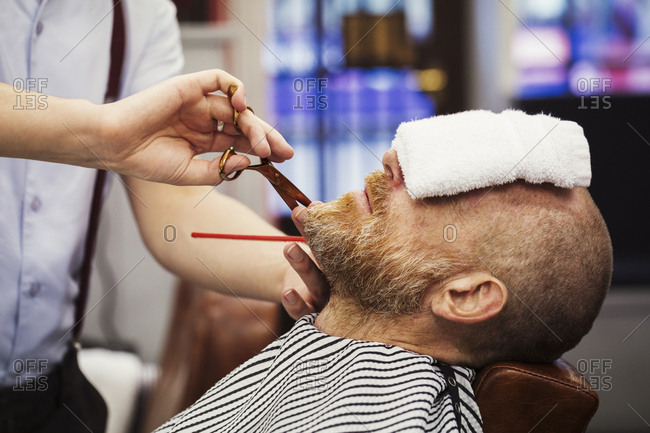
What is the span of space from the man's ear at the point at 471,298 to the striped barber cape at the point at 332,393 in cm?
11

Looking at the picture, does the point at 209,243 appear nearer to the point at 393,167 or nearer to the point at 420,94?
the point at 393,167

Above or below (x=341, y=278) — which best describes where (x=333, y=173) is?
below

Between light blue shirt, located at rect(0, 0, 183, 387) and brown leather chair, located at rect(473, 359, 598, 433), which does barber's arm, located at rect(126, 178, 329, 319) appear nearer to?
light blue shirt, located at rect(0, 0, 183, 387)

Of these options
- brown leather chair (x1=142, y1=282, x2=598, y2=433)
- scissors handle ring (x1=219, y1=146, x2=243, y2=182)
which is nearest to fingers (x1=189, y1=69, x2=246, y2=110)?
scissors handle ring (x1=219, y1=146, x2=243, y2=182)

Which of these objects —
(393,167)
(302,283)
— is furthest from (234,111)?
(302,283)

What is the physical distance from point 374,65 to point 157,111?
13.9ft

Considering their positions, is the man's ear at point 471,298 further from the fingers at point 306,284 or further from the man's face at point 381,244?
the fingers at point 306,284

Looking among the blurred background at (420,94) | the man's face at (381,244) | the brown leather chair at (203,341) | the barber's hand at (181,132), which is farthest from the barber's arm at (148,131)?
the blurred background at (420,94)

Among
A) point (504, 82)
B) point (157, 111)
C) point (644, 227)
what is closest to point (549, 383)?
point (157, 111)

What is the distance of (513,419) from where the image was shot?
3.73 ft

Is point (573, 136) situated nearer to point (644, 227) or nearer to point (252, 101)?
point (252, 101)

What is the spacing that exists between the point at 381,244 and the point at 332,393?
1.05 feet

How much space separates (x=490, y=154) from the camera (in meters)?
1.14

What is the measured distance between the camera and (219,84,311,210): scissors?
50.1 inches
